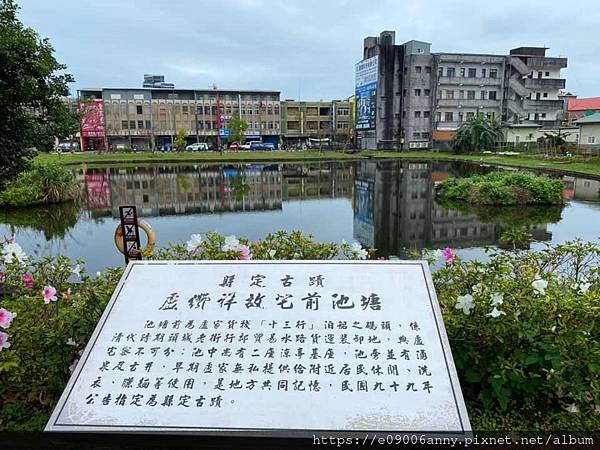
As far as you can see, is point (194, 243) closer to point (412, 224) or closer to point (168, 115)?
point (412, 224)

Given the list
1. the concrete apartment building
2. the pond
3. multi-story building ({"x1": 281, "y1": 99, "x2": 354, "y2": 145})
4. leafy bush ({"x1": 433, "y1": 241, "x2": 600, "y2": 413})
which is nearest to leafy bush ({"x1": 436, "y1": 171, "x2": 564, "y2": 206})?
the pond

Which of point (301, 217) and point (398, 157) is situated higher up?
point (398, 157)

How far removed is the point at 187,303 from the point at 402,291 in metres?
1.31

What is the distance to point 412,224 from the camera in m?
11.5

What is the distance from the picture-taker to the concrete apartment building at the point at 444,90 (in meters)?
45.4

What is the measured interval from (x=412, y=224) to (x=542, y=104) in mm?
43759

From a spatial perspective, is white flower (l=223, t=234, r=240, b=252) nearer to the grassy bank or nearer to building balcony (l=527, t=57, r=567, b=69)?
the grassy bank

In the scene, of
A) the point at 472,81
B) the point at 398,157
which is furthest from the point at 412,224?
the point at 472,81

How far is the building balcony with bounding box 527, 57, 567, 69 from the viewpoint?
1825 inches

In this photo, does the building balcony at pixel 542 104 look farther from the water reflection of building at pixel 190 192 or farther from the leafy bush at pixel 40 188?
the leafy bush at pixel 40 188

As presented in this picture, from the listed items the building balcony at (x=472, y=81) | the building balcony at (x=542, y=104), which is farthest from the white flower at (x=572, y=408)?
the building balcony at (x=542, y=104)

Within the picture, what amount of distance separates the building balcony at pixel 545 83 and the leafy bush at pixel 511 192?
1455 inches

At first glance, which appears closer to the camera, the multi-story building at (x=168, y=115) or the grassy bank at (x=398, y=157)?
the grassy bank at (x=398, y=157)

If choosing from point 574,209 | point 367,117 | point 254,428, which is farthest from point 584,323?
point 367,117
